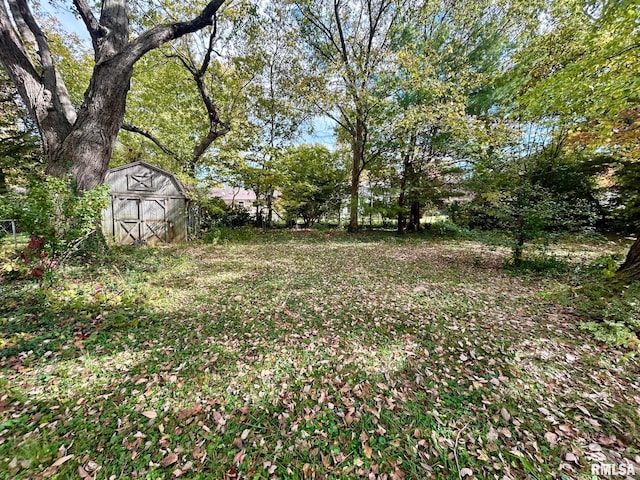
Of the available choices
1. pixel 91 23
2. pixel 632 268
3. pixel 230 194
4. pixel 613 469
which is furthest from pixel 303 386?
pixel 230 194

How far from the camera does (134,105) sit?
1195 centimetres

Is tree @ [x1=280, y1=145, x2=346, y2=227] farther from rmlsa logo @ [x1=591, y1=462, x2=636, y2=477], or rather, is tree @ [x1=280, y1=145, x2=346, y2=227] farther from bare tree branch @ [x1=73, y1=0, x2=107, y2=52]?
rmlsa logo @ [x1=591, y1=462, x2=636, y2=477]

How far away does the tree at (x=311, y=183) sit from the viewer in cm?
1370

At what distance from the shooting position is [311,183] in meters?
15.1

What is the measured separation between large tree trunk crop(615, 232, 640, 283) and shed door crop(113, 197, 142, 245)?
476 inches

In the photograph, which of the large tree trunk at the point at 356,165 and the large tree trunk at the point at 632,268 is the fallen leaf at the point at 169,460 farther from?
the large tree trunk at the point at 356,165

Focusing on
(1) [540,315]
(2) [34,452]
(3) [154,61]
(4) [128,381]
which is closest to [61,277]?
(4) [128,381]

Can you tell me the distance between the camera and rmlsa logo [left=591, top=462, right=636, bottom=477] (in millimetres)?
1564

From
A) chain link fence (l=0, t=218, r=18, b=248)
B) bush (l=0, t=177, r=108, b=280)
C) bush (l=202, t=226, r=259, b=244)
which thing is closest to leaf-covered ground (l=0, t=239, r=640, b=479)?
bush (l=0, t=177, r=108, b=280)

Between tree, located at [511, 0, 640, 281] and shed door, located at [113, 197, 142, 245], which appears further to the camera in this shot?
shed door, located at [113, 197, 142, 245]

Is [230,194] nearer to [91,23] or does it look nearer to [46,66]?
[46,66]

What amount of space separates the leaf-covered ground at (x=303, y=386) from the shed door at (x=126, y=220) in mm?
4672

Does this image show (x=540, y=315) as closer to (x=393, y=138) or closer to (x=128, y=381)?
(x=128, y=381)

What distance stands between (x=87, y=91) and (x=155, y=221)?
4.59 meters
